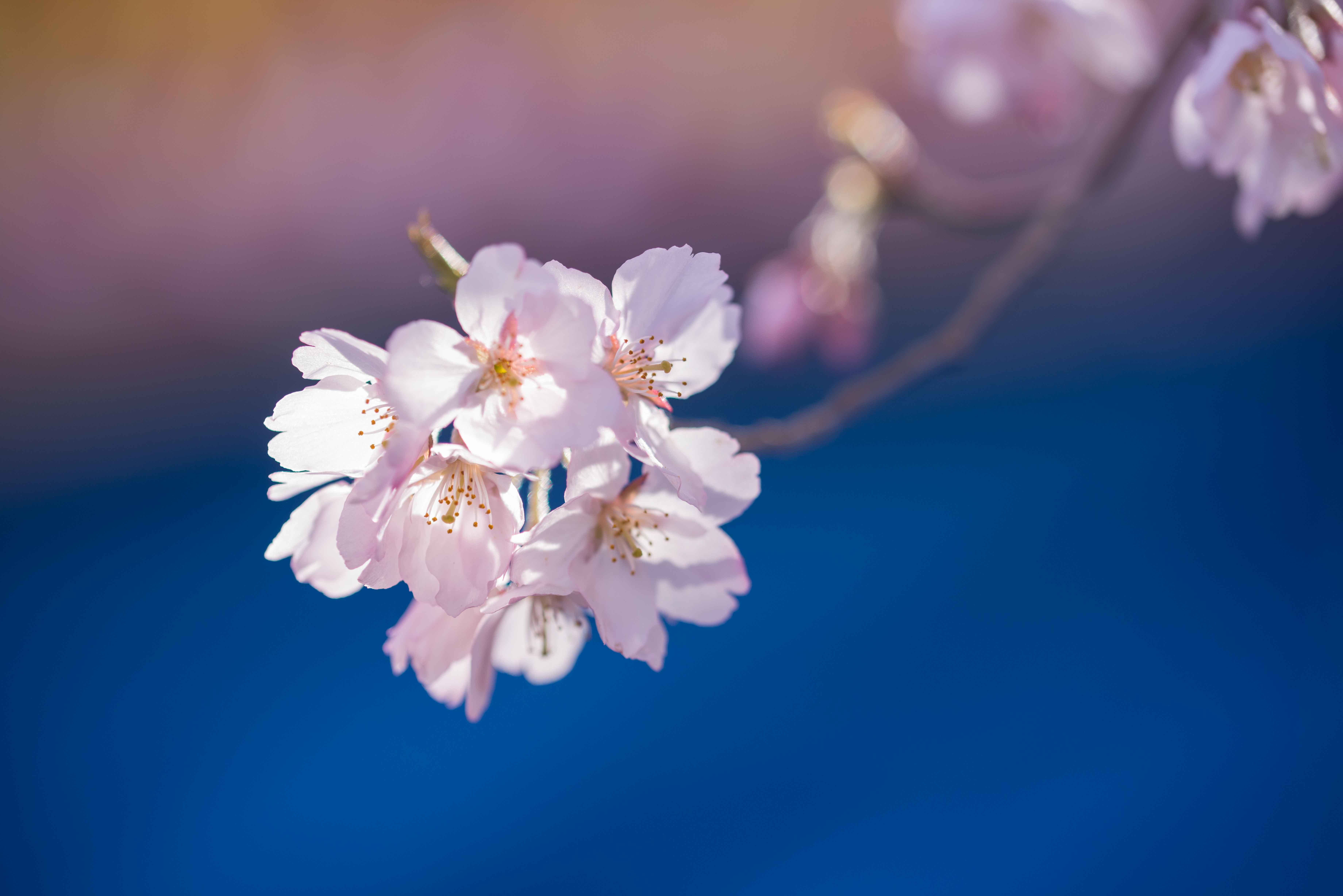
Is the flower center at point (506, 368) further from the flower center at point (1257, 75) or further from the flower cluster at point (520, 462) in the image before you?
the flower center at point (1257, 75)

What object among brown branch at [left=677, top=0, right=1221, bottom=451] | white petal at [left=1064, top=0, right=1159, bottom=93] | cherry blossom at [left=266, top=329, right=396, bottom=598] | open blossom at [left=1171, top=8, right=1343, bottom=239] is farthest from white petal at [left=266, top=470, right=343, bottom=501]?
white petal at [left=1064, top=0, right=1159, bottom=93]

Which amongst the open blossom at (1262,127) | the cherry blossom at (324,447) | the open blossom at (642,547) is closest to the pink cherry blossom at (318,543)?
the cherry blossom at (324,447)

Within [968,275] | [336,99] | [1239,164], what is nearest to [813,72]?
[968,275]

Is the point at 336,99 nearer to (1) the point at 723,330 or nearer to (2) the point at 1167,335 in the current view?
(1) the point at 723,330

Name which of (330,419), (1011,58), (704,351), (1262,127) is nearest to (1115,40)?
(1011,58)

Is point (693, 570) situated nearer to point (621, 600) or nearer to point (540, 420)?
point (621, 600)

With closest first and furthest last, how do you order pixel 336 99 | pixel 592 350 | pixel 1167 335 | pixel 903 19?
1. pixel 592 350
2. pixel 903 19
3. pixel 1167 335
4. pixel 336 99
